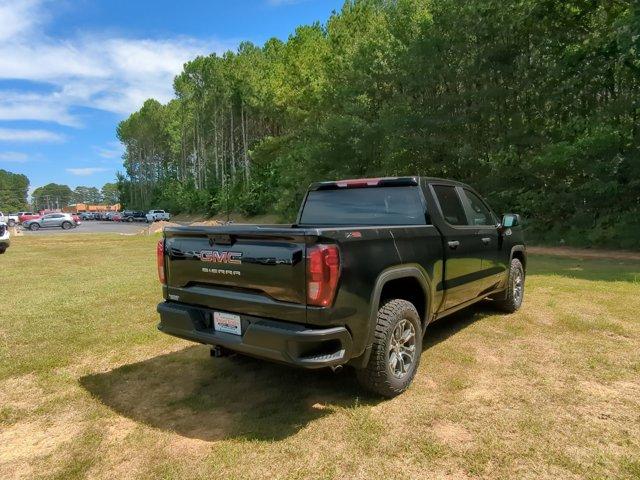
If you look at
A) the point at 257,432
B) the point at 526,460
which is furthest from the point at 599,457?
the point at 257,432

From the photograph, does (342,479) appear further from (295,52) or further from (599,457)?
(295,52)

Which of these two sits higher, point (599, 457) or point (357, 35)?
point (357, 35)

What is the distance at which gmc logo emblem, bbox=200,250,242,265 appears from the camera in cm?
346

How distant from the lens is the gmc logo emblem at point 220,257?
11.4ft

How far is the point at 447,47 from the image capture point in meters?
19.3

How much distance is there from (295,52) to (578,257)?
27.4 metres

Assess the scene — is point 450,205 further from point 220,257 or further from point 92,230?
point 92,230

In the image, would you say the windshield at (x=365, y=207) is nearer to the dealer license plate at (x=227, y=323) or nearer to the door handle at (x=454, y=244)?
the door handle at (x=454, y=244)

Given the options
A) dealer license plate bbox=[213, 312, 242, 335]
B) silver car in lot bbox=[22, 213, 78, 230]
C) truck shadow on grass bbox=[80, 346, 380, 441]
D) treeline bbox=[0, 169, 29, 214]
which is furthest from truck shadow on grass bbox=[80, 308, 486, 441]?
treeline bbox=[0, 169, 29, 214]

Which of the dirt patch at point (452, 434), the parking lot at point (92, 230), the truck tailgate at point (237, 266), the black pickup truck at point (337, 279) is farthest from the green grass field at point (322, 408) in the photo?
the parking lot at point (92, 230)

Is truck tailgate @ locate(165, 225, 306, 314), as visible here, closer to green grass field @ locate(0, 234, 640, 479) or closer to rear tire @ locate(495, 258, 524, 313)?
green grass field @ locate(0, 234, 640, 479)

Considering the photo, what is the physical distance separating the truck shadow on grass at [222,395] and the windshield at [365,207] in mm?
1539

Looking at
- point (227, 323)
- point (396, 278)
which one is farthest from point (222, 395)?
point (396, 278)

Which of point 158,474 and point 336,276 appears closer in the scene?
point 158,474
